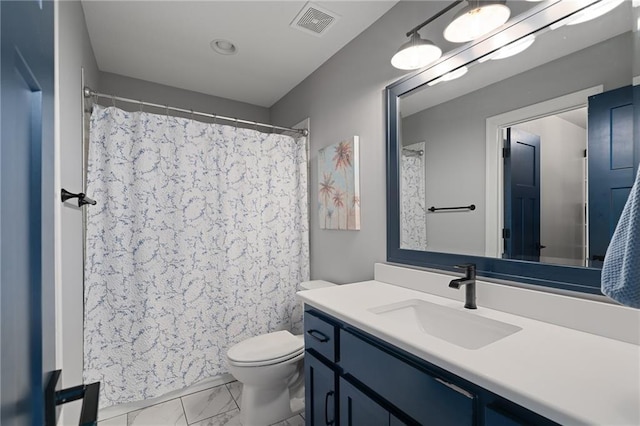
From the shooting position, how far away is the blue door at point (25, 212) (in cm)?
35

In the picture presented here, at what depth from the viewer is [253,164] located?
2.31m

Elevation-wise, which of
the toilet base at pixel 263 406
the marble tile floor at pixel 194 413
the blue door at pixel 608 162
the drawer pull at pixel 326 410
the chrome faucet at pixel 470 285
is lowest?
the marble tile floor at pixel 194 413

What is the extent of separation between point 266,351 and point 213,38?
2.03m

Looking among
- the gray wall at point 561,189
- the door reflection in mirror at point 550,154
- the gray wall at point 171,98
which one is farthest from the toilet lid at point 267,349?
the gray wall at point 171,98

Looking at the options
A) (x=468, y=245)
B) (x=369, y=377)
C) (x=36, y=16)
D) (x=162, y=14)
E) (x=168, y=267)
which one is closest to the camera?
(x=36, y=16)

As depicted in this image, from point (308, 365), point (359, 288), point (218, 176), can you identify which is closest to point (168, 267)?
point (218, 176)

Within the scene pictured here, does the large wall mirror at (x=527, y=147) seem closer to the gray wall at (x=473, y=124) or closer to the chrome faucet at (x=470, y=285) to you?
the gray wall at (x=473, y=124)

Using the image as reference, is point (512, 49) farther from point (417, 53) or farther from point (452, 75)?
point (417, 53)

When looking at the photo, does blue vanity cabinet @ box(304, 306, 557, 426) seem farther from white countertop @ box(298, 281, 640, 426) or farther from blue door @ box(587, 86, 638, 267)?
blue door @ box(587, 86, 638, 267)

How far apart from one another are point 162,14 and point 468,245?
6.93 feet

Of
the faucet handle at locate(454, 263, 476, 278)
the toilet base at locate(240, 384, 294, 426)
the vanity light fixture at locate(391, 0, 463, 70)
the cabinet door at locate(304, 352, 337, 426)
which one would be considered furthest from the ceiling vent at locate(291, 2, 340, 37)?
the toilet base at locate(240, 384, 294, 426)

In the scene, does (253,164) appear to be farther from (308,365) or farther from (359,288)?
(308,365)

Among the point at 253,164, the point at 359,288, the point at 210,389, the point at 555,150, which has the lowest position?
the point at 210,389

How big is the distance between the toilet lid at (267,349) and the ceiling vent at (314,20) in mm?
1981
